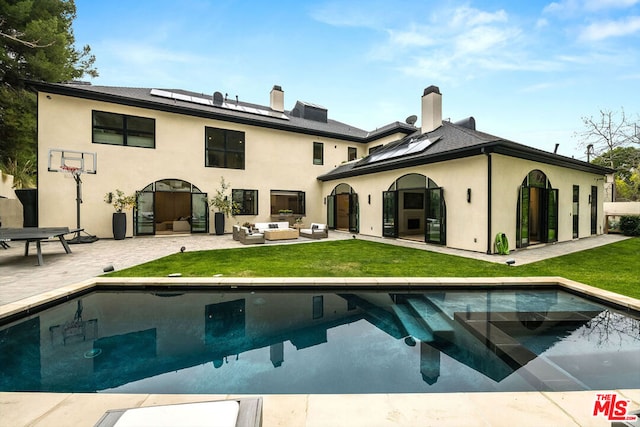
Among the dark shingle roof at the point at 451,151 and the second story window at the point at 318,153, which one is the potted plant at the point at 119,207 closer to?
the second story window at the point at 318,153

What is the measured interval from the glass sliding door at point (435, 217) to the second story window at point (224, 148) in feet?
32.3

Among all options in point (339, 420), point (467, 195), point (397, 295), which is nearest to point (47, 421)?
point (339, 420)

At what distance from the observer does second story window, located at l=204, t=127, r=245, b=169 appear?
14.0 meters

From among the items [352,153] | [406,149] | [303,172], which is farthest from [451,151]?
[352,153]

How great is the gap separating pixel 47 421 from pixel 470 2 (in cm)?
1499

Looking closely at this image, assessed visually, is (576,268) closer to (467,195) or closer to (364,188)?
(467,195)

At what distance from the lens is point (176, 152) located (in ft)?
43.0

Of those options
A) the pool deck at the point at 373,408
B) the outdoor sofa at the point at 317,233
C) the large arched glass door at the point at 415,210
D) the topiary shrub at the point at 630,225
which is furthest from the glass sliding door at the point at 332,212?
the topiary shrub at the point at 630,225

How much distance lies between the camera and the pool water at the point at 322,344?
262cm

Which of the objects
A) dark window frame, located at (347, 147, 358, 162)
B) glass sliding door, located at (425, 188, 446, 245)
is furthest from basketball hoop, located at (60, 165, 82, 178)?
dark window frame, located at (347, 147, 358, 162)

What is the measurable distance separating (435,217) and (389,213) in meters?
2.30

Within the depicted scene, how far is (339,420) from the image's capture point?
1.89 meters

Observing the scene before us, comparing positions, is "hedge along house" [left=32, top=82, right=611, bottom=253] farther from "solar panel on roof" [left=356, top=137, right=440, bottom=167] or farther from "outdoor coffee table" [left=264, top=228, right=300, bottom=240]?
"outdoor coffee table" [left=264, top=228, right=300, bottom=240]

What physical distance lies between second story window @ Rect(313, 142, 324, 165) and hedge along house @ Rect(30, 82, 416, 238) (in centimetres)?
6
